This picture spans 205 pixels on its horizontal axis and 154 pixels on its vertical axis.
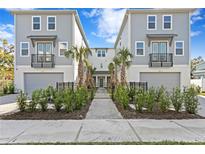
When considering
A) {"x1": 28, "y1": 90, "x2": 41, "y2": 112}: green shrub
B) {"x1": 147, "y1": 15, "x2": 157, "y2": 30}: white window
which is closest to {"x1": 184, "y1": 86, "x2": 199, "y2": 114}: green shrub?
{"x1": 28, "y1": 90, "x2": 41, "y2": 112}: green shrub

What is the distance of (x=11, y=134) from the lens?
6.35m

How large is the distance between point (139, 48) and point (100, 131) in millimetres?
15651

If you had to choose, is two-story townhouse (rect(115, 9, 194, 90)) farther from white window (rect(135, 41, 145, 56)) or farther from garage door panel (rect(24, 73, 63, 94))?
garage door panel (rect(24, 73, 63, 94))

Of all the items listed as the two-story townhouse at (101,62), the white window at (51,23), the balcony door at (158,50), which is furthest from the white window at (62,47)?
the two-story townhouse at (101,62)

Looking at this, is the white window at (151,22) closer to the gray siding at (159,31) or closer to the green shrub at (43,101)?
the gray siding at (159,31)

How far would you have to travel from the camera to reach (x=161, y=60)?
69.2 ft

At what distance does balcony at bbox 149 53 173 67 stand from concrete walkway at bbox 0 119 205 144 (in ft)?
42.6

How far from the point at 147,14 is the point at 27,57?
12.4m

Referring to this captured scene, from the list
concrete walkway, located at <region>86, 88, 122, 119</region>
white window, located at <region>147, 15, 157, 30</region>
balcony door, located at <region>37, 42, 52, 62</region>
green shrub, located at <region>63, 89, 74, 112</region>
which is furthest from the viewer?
balcony door, located at <region>37, 42, 52, 62</region>

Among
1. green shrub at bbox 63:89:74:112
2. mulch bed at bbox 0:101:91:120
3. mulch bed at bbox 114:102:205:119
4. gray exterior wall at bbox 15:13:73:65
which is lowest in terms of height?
mulch bed at bbox 0:101:91:120

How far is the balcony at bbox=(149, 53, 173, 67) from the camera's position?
21.1 metres

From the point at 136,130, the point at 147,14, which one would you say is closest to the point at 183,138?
the point at 136,130

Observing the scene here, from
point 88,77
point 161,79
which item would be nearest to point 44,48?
point 88,77
